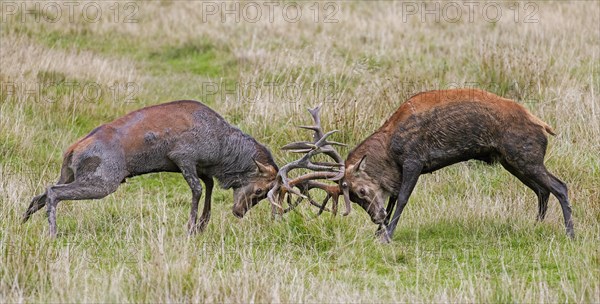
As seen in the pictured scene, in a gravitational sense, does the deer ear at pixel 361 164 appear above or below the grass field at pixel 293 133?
above

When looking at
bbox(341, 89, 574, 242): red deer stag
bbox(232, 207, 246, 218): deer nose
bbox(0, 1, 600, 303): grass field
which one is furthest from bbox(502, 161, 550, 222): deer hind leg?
bbox(232, 207, 246, 218): deer nose

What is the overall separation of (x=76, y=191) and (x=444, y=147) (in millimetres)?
3111

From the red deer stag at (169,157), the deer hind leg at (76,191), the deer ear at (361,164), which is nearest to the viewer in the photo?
the deer hind leg at (76,191)

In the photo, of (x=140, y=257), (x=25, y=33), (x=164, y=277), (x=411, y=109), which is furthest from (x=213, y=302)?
(x=25, y=33)

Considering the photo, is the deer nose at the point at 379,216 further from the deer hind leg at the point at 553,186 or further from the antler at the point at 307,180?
the deer hind leg at the point at 553,186

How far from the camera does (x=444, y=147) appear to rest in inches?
313

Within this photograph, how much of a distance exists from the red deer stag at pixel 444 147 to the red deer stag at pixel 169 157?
878 millimetres

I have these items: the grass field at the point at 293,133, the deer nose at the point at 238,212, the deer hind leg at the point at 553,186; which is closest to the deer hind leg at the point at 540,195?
the grass field at the point at 293,133

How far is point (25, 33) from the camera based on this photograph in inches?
587

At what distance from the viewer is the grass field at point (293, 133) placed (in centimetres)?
629

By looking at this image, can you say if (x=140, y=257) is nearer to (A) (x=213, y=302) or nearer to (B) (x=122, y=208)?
(A) (x=213, y=302)

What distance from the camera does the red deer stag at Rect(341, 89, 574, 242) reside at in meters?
7.77

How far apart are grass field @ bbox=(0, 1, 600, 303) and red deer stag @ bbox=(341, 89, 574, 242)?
1.04 ft

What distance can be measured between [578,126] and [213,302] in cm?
579
